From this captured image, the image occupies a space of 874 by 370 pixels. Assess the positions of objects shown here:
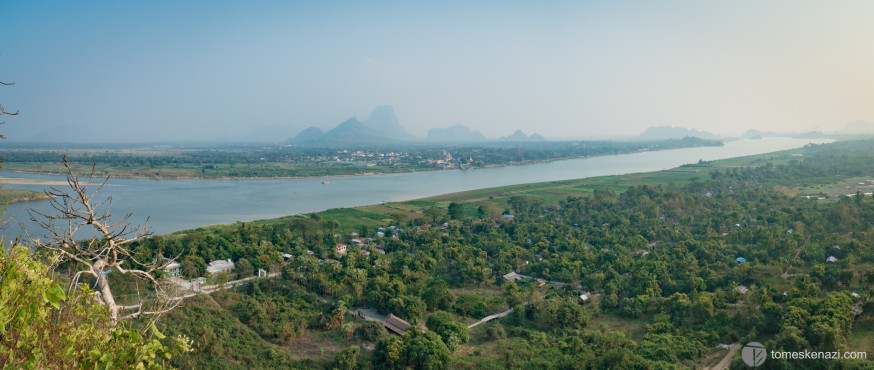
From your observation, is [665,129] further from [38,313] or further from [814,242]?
[38,313]

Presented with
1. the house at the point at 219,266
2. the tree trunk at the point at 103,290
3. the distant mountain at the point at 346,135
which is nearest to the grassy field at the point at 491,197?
the house at the point at 219,266

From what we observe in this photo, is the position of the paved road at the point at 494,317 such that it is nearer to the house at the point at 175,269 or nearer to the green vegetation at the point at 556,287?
the green vegetation at the point at 556,287

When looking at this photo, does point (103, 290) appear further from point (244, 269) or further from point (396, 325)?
point (244, 269)

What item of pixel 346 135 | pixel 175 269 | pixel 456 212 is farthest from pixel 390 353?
pixel 346 135

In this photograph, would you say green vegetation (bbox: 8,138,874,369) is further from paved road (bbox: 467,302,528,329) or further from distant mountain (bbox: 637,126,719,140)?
distant mountain (bbox: 637,126,719,140)

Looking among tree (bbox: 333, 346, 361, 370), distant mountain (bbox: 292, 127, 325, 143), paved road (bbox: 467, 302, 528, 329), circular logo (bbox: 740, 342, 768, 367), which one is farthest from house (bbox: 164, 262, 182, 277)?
distant mountain (bbox: 292, 127, 325, 143)
